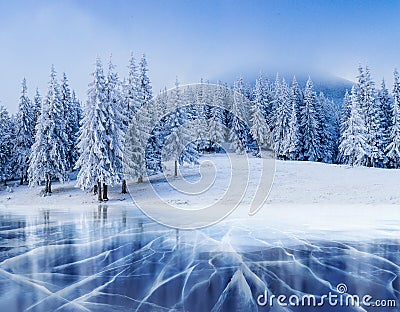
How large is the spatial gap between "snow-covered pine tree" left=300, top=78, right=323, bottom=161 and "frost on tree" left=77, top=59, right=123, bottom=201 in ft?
107

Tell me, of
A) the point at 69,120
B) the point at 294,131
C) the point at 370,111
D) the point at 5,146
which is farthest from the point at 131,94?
the point at 370,111

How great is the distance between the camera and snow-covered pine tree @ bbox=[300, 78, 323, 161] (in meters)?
53.2

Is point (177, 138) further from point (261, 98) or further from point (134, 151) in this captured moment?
point (261, 98)

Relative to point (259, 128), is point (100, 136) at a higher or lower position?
lower

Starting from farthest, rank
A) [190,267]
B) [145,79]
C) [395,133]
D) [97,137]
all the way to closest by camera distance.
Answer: [395,133]
[145,79]
[97,137]
[190,267]

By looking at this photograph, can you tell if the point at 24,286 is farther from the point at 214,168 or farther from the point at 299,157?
the point at 299,157

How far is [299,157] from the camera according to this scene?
2137 inches

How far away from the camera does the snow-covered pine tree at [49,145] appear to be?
36.9 m

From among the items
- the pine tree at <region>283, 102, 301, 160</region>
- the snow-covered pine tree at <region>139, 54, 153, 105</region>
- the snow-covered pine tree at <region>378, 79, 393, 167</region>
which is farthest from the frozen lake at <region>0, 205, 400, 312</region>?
the pine tree at <region>283, 102, 301, 160</region>

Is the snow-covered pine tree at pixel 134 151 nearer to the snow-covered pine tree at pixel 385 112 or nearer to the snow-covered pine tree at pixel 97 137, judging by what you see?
the snow-covered pine tree at pixel 97 137

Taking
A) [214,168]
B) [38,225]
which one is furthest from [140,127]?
[38,225]

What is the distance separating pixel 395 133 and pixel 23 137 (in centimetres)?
4928

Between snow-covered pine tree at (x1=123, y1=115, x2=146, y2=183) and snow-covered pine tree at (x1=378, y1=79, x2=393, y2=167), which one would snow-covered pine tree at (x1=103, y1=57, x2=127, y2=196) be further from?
snow-covered pine tree at (x1=378, y1=79, x2=393, y2=167)

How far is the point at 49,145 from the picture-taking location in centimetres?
3769
